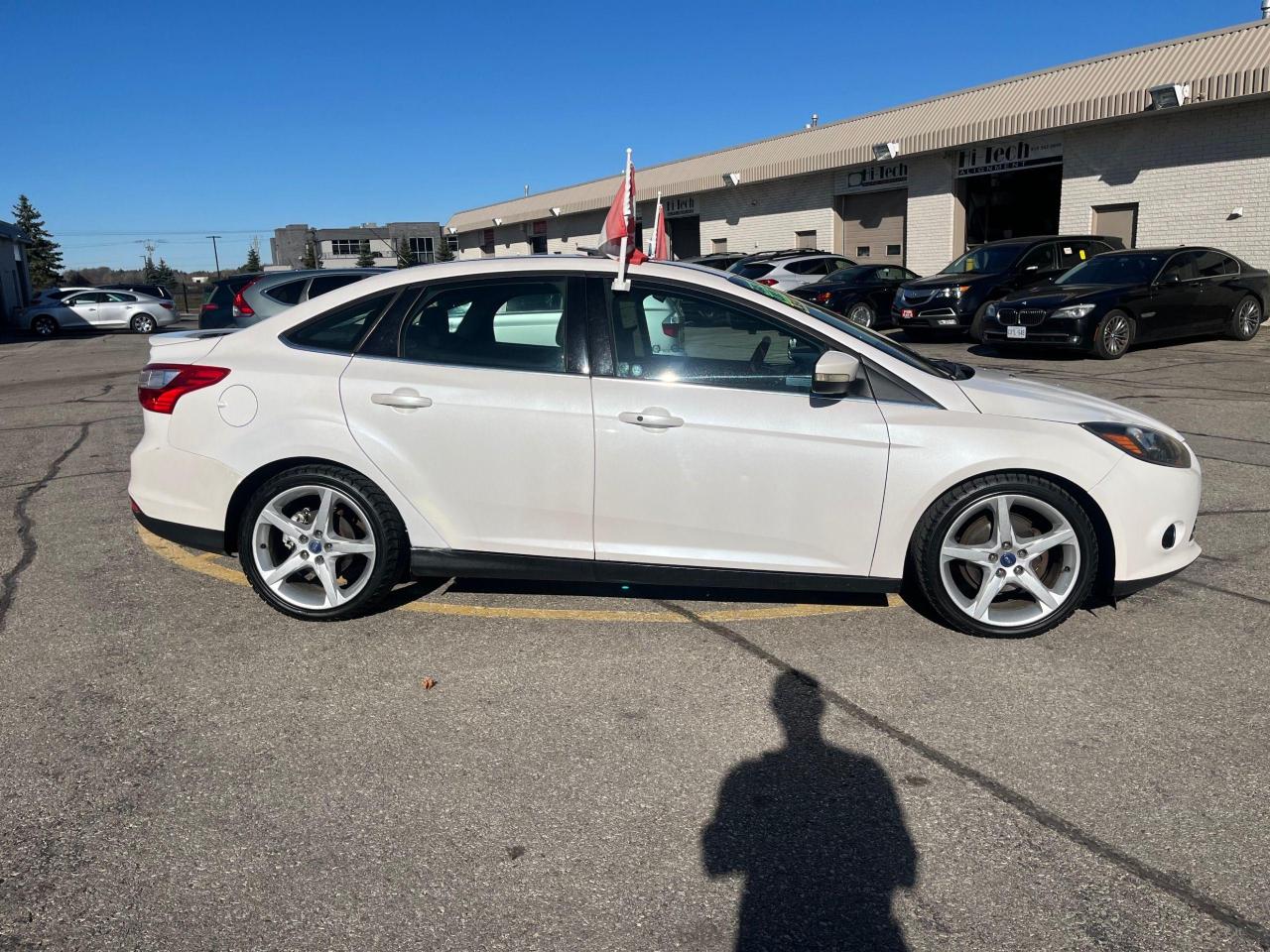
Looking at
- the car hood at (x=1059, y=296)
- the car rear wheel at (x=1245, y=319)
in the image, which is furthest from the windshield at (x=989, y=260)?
the car rear wheel at (x=1245, y=319)

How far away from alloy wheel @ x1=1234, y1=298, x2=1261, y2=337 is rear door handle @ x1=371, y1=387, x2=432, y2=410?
50.6 feet

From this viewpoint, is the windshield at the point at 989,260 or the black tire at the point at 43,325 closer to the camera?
the windshield at the point at 989,260

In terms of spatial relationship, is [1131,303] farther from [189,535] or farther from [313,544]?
[189,535]

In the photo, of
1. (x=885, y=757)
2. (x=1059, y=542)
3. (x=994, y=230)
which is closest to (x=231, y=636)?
(x=885, y=757)

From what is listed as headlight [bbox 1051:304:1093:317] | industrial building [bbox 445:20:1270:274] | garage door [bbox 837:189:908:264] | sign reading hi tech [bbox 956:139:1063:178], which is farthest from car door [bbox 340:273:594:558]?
garage door [bbox 837:189:908:264]

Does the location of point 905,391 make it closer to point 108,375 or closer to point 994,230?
point 108,375

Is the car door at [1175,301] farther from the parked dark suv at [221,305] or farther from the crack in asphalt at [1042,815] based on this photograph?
the parked dark suv at [221,305]

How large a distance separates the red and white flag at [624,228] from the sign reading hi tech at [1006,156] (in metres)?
20.5

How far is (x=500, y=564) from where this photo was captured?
14.7 feet

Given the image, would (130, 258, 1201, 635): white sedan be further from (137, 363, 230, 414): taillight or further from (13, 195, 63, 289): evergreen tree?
(13, 195, 63, 289): evergreen tree

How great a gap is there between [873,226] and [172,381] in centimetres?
2594

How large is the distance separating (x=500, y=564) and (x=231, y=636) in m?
1.26

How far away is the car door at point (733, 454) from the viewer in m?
4.18

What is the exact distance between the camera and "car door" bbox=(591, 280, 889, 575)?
418 cm
